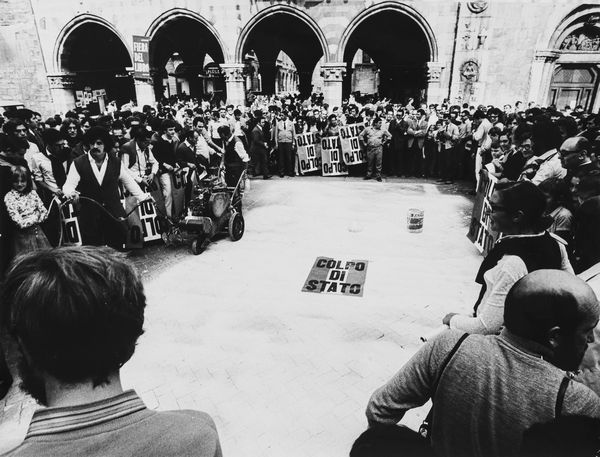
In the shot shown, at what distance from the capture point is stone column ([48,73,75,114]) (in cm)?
1991

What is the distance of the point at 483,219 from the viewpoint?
22.0 ft

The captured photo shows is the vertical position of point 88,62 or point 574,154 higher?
point 88,62

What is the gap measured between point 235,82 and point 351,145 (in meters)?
8.94

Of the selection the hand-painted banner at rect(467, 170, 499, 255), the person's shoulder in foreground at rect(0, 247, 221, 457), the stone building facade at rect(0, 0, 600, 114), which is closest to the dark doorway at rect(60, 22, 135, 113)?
the stone building facade at rect(0, 0, 600, 114)

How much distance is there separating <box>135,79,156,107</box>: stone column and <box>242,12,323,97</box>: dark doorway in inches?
259

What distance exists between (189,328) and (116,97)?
27193 mm

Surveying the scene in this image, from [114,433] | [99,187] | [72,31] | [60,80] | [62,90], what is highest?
[72,31]

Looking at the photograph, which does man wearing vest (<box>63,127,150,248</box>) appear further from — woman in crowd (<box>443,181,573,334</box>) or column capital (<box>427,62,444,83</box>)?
column capital (<box>427,62,444,83</box>)

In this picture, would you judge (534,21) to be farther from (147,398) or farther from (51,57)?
(51,57)

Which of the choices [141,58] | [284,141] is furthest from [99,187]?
[141,58]

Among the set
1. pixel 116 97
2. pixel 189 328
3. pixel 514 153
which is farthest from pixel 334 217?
pixel 116 97

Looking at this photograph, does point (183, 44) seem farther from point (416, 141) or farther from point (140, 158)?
point (140, 158)

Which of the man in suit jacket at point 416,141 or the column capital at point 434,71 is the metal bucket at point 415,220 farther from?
the column capital at point 434,71

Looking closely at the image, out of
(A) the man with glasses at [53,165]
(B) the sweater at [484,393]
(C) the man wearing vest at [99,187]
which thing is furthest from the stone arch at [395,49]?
(B) the sweater at [484,393]
